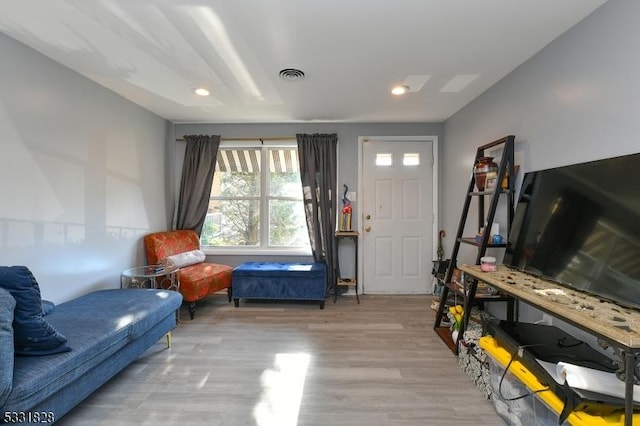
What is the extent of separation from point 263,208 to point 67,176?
210 centimetres

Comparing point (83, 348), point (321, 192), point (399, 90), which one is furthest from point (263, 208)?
point (83, 348)

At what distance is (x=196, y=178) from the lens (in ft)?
12.6

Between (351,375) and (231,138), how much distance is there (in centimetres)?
318

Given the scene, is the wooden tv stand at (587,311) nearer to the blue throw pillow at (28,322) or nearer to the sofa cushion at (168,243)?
the blue throw pillow at (28,322)

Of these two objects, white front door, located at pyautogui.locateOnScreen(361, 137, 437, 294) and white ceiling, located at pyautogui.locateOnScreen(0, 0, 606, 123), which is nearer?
white ceiling, located at pyautogui.locateOnScreen(0, 0, 606, 123)

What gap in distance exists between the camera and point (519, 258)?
2.03 m

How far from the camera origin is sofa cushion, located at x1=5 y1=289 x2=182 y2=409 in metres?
1.34

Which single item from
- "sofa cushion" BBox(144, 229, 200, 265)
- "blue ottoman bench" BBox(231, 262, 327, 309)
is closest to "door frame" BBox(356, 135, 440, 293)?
"blue ottoman bench" BBox(231, 262, 327, 309)

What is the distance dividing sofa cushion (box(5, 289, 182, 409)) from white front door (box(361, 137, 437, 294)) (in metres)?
2.52

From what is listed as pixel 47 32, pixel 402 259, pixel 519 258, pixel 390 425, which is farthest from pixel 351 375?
pixel 47 32

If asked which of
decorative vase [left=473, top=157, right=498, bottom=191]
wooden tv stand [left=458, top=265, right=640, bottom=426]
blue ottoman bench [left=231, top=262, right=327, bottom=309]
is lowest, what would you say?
blue ottoman bench [left=231, top=262, right=327, bottom=309]

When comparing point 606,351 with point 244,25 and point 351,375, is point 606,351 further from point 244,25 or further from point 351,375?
point 244,25

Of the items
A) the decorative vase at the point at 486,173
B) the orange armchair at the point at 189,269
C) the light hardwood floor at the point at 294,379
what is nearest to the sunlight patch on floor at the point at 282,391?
the light hardwood floor at the point at 294,379

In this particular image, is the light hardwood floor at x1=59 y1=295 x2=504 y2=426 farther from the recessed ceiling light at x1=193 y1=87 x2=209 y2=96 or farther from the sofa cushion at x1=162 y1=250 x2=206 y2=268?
the recessed ceiling light at x1=193 y1=87 x2=209 y2=96
